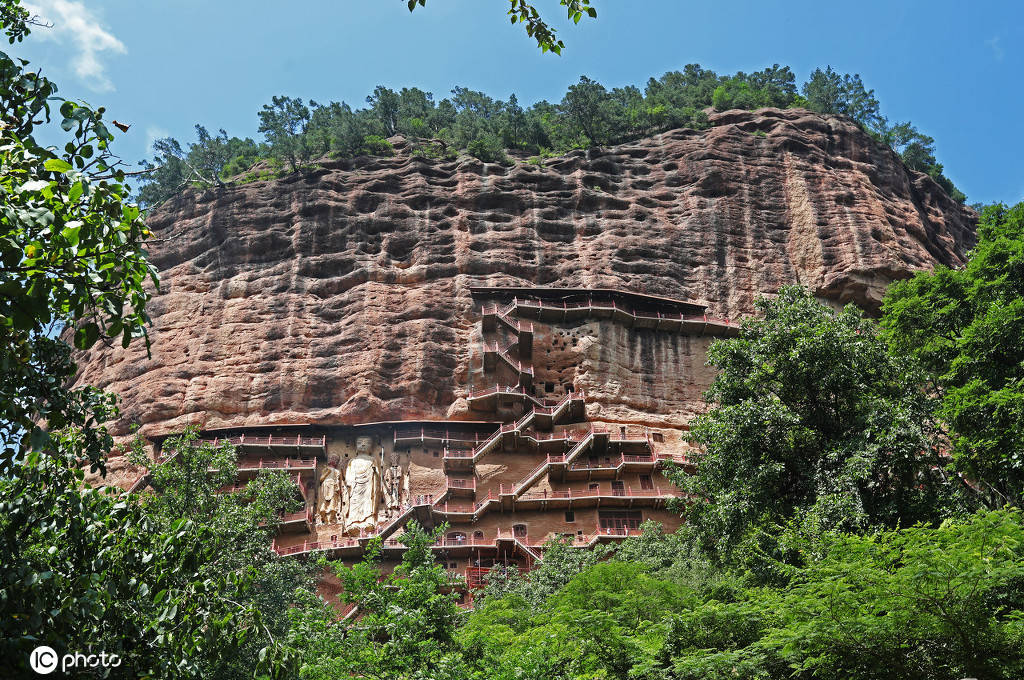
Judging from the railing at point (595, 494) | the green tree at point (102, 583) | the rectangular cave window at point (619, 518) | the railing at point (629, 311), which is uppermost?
the railing at point (629, 311)

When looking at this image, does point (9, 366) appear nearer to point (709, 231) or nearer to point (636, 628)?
point (636, 628)

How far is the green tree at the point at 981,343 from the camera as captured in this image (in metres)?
16.5

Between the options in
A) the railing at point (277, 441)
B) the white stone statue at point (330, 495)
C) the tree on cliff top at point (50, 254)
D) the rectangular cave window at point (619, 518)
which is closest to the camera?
the tree on cliff top at point (50, 254)

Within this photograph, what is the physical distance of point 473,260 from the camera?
4484 centimetres

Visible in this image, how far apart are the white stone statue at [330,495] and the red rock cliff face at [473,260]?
263 cm

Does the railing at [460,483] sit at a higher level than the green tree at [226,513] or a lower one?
higher

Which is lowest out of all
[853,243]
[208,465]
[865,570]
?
[865,570]

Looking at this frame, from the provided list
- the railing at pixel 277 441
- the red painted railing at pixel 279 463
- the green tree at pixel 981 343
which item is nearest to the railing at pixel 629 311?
the railing at pixel 277 441

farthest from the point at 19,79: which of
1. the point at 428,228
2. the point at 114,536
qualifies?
the point at 428,228

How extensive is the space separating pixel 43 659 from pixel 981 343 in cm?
1851

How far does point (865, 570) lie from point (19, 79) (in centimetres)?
1221

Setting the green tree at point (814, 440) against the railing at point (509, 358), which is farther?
the railing at point (509, 358)

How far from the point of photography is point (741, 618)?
1529 cm

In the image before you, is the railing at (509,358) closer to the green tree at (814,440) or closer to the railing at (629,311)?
the railing at (629,311)
